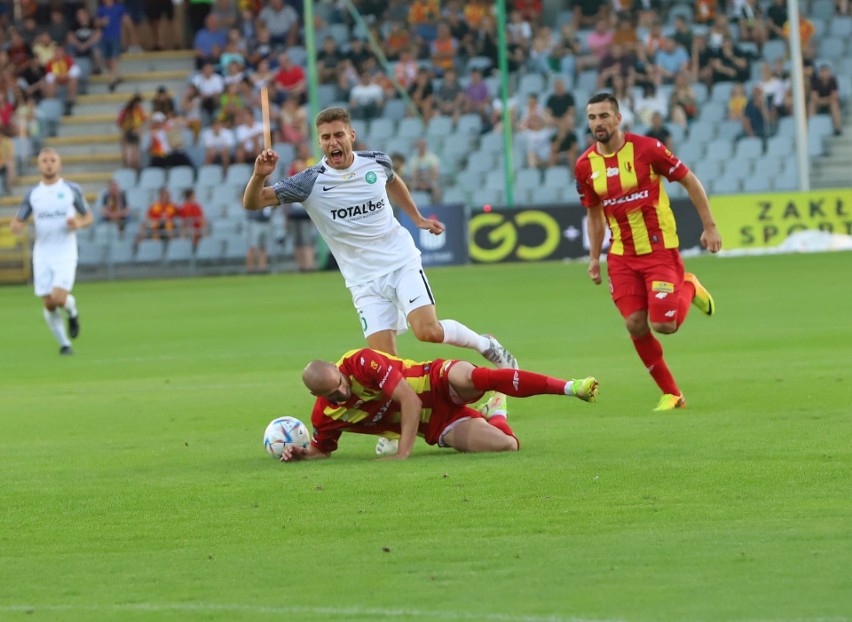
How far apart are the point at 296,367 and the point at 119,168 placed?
2326 centimetres

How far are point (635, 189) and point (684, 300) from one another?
87 cm

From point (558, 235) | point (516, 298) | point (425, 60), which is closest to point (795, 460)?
point (516, 298)

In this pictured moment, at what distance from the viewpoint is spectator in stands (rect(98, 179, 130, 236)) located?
3381cm

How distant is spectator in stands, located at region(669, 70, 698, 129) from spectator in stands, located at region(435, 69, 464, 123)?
4666mm

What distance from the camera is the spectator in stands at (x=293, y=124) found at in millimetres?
34688

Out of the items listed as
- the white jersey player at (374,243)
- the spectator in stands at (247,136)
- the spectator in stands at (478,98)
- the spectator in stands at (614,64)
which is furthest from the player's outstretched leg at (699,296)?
the spectator in stands at (247,136)

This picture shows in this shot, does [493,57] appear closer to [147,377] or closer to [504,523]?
[147,377]

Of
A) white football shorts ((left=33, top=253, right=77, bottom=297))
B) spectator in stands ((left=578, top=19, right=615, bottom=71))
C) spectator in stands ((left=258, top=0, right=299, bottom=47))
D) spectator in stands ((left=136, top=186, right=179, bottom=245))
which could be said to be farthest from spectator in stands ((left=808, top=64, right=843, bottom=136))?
white football shorts ((left=33, top=253, right=77, bottom=297))

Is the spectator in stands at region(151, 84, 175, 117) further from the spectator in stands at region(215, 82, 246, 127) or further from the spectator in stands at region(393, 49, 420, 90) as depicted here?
the spectator in stands at region(393, 49, 420, 90)

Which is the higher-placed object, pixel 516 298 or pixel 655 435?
pixel 655 435

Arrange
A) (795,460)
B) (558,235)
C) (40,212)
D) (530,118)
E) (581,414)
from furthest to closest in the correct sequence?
(530,118) → (558,235) → (40,212) → (581,414) → (795,460)

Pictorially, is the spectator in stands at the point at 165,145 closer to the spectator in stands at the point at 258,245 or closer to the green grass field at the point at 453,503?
the spectator in stands at the point at 258,245

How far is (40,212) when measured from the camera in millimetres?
19188

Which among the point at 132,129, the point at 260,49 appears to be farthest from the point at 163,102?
the point at 260,49
